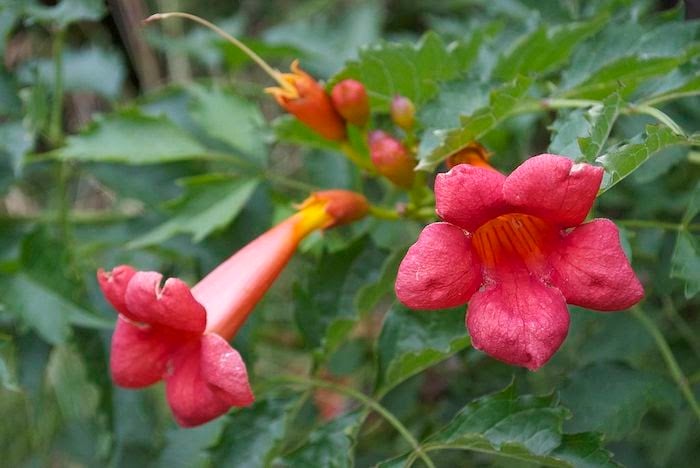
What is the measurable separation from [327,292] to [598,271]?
0.77 m

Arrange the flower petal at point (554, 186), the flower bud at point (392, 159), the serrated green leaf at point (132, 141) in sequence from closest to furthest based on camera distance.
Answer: the flower petal at point (554, 186) < the flower bud at point (392, 159) < the serrated green leaf at point (132, 141)

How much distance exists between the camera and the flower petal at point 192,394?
1.48 m

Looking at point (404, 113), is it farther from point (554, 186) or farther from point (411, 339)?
point (554, 186)

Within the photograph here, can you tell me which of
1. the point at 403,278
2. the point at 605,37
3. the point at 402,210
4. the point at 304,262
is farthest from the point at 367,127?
the point at 304,262

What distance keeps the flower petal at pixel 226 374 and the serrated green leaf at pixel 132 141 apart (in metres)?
0.80

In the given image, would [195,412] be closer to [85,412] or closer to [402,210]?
[402,210]

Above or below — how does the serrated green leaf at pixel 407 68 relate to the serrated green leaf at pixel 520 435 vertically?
above

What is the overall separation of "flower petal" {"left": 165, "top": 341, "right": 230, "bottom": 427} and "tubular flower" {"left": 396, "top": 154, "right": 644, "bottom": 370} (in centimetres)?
42

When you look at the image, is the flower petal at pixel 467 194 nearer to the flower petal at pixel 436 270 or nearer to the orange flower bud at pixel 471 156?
the flower petal at pixel 436 270

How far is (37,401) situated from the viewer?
6.85 ft

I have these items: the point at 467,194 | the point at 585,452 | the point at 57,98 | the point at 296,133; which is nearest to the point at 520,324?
the point at 467,194

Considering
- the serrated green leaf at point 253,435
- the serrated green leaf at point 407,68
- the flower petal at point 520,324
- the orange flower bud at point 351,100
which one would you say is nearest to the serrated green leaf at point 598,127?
the flower petal at point 520,324

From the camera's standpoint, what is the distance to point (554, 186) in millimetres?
1225

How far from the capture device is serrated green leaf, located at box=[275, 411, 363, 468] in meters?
1.64
